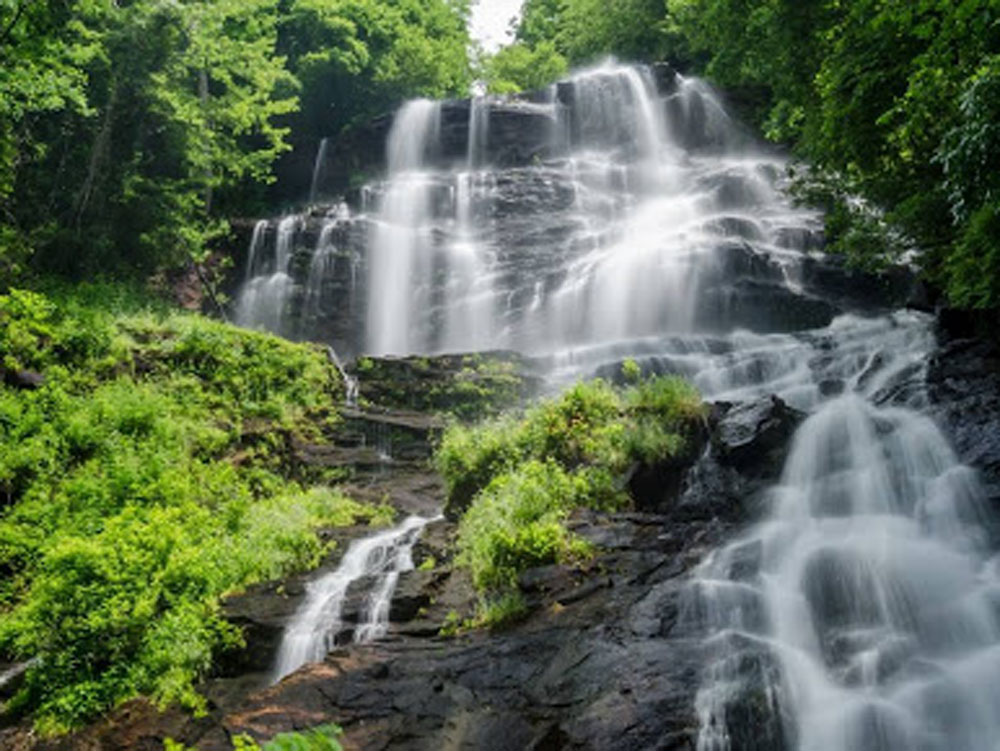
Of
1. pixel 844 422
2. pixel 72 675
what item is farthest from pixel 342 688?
pixel 844 422

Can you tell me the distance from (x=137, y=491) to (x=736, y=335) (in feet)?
44.1

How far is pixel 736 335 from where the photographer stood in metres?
18.2

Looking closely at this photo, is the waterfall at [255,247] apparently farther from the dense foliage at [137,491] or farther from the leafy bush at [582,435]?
the leafy bush at [582,435]

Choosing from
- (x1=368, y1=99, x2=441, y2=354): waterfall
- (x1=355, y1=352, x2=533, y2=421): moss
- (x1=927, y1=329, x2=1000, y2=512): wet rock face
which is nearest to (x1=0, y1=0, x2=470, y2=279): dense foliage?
(x1=368, y1=99, x2=441, y2=354): waterfall

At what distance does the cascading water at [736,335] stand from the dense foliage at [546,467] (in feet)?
5.58

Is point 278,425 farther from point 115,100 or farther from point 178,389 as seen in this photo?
point 115,100

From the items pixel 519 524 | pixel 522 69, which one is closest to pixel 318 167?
pixel 522 69

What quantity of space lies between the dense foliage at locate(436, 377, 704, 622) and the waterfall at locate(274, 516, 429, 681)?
3.13 ft

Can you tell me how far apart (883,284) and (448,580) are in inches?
588

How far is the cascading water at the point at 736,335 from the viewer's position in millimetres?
5836

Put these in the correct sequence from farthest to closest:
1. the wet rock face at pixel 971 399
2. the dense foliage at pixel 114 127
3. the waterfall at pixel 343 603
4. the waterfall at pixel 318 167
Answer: the waterfall at pixel 318 167 < the dense foliage at pixel 114 127 < the wet rock face at pixel 971 399 < the waterfall at pixel 343 603

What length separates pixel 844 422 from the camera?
33.6 feet

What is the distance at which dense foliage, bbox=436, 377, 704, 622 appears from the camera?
7977mm

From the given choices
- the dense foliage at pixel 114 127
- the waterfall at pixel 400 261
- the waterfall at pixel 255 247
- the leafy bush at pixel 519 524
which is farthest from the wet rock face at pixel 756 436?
the waterfall at pixel 255 247
